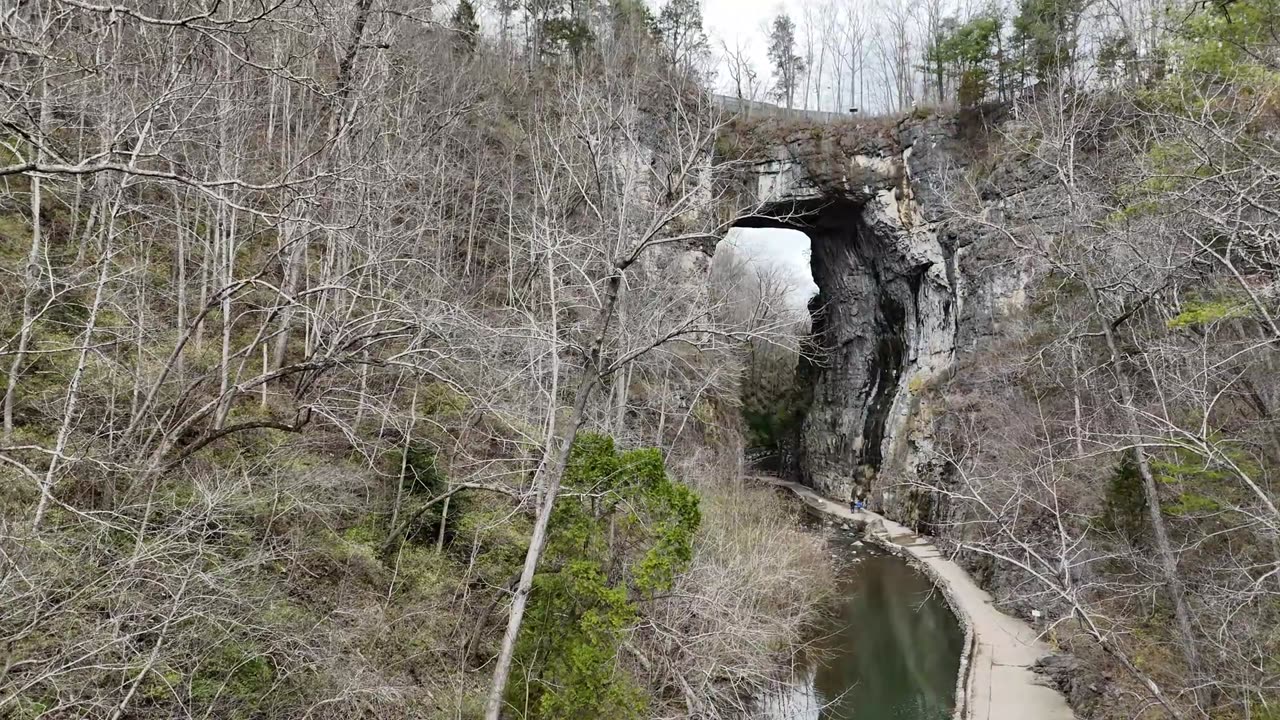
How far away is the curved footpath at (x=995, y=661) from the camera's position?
39.2 ft

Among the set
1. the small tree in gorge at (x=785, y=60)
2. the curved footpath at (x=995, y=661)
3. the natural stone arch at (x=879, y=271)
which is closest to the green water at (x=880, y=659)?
the curved footpath at (x=995, y=661)

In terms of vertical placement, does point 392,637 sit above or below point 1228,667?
above

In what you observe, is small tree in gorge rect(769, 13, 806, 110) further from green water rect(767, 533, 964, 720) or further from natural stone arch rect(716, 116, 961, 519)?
green water rect(767, 533, 964, 720)

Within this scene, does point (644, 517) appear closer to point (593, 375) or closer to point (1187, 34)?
point (593, 375)

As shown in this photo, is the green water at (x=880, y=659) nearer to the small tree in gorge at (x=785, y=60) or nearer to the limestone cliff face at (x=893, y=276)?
the limestone cliff face at (x=893, y=276)

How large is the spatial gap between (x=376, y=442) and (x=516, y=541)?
109 inches

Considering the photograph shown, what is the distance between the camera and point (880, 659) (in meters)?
15.6

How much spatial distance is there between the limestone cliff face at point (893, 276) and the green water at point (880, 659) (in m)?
6.27

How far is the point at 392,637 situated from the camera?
799 centimetres

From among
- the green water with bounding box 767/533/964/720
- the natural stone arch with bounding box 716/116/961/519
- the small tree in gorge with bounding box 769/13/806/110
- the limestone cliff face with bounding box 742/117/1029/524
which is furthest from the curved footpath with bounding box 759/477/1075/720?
the small tree in gorge with bounding box 769/13/806/110

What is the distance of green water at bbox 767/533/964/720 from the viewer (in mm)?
13156

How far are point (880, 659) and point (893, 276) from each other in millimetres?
20148

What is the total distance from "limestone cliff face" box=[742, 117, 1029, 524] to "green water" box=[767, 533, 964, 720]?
627 centimetres

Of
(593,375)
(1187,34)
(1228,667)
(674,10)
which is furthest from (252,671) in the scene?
(674,10)
